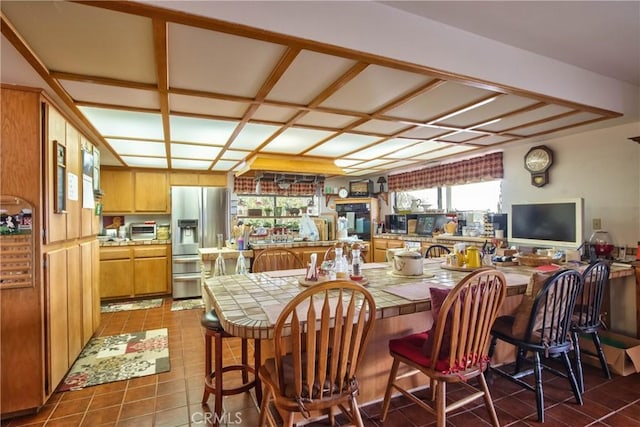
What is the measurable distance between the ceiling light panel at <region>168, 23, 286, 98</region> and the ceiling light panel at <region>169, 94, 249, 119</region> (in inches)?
7.2

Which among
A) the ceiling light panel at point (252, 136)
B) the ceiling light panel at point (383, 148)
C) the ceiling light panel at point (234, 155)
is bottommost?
the ceiling light panel at point (234, 155)

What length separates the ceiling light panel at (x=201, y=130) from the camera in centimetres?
291

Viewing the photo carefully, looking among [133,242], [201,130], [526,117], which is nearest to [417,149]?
[526,117]

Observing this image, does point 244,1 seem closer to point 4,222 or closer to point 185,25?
point 185,25

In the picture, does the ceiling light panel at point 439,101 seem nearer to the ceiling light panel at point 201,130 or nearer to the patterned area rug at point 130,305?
the ceiling light panel at point 201,130

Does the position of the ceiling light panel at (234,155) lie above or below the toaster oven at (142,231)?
above

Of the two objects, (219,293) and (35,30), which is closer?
(35,30)

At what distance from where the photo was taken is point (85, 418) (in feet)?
6.56

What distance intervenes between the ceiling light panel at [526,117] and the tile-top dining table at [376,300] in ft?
4.48

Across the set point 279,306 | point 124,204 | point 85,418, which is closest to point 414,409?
point 279,306

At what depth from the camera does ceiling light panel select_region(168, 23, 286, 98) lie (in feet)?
5.40

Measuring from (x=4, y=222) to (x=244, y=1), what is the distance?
6.35 ft

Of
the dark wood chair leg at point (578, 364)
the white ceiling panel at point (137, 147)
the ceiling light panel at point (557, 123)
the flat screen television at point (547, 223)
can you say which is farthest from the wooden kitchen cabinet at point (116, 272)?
the ceiling light panel at point (557, 123)

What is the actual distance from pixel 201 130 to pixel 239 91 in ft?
3.69
